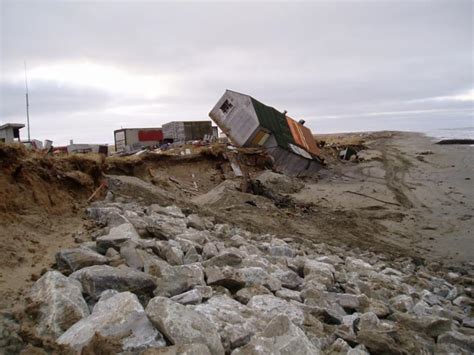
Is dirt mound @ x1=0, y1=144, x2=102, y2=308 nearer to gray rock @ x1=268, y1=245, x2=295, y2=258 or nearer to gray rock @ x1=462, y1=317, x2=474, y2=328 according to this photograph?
gray rock @ x1=268, y1=245, x2=295, y2=258

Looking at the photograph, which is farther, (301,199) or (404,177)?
(404,177)

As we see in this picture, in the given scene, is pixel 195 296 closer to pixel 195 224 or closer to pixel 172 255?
pixel 172 255

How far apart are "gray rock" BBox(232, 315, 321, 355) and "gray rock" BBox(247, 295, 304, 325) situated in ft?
1.22

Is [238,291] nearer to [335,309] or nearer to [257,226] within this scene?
[335,309]

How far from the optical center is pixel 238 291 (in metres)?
4.09

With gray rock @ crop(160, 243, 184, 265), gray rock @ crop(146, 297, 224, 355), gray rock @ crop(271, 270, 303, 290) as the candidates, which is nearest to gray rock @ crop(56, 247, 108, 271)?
gray rock @ crop(160, 243, 184, 265)

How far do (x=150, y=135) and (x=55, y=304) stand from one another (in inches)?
972

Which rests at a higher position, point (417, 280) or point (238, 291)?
point (238, 291)

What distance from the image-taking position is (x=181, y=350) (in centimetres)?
270

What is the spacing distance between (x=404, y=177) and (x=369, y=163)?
16.1ft

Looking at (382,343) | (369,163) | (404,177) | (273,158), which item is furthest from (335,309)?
(369,163)

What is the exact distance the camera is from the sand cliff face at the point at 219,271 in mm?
3113

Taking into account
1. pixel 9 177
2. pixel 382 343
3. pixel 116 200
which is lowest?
pixel 382 343

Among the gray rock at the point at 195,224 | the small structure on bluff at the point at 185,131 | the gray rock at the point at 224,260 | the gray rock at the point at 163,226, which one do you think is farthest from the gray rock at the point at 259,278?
the small structure on bluff at the point at 185,131
